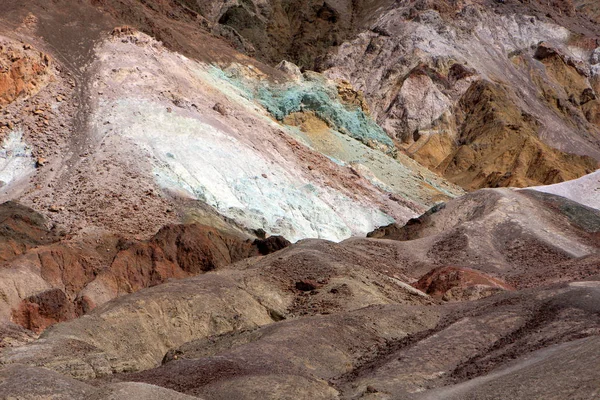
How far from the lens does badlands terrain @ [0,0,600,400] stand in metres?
23.3

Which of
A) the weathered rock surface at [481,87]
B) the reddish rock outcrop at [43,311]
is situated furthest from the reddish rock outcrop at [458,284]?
the weathered rock surface at [481,87]

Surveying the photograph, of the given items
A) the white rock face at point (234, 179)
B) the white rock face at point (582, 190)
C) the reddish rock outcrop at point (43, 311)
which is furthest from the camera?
the white rock face at point (582, 190)

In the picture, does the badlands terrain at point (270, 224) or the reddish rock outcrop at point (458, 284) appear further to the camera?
the reddish rock outcrop at point (458, 284)

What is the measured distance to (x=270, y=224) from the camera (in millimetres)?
47688

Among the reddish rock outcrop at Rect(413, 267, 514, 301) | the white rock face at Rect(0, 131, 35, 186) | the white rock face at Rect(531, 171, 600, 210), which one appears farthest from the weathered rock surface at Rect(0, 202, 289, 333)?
the white rock face at Rect(531, 171, 600, 210)

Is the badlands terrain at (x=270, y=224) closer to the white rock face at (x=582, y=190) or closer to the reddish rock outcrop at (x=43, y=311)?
the reddish rock outcrop at (x=43, y=311)

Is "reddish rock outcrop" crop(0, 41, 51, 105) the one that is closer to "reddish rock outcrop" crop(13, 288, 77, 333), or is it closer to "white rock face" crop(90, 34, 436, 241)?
"white rock face" crop(90, 34, 436, 241)

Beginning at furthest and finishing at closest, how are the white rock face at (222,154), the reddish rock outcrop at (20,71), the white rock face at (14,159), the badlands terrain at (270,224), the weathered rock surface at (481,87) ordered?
the weathered rock surface at (481,87), the reddish rock outcrop at (20,71), the white rock face at (222,154), the white rock face at (14,159), the badlands terrain at (270,224)

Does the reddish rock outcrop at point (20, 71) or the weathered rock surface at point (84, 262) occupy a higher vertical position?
the reddish rock outcrop at point (20, 71)

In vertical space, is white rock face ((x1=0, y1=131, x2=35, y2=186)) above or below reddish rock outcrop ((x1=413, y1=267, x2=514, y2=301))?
below

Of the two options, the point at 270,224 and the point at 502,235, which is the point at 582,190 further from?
the point at 270,224

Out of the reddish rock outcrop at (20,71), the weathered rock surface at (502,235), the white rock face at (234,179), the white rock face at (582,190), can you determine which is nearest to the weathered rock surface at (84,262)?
the white rock face at (234,179)

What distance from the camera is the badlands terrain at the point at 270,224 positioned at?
23281mm

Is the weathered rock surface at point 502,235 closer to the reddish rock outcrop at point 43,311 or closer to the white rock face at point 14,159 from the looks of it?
the reddish rock outcrop at point 43,311
